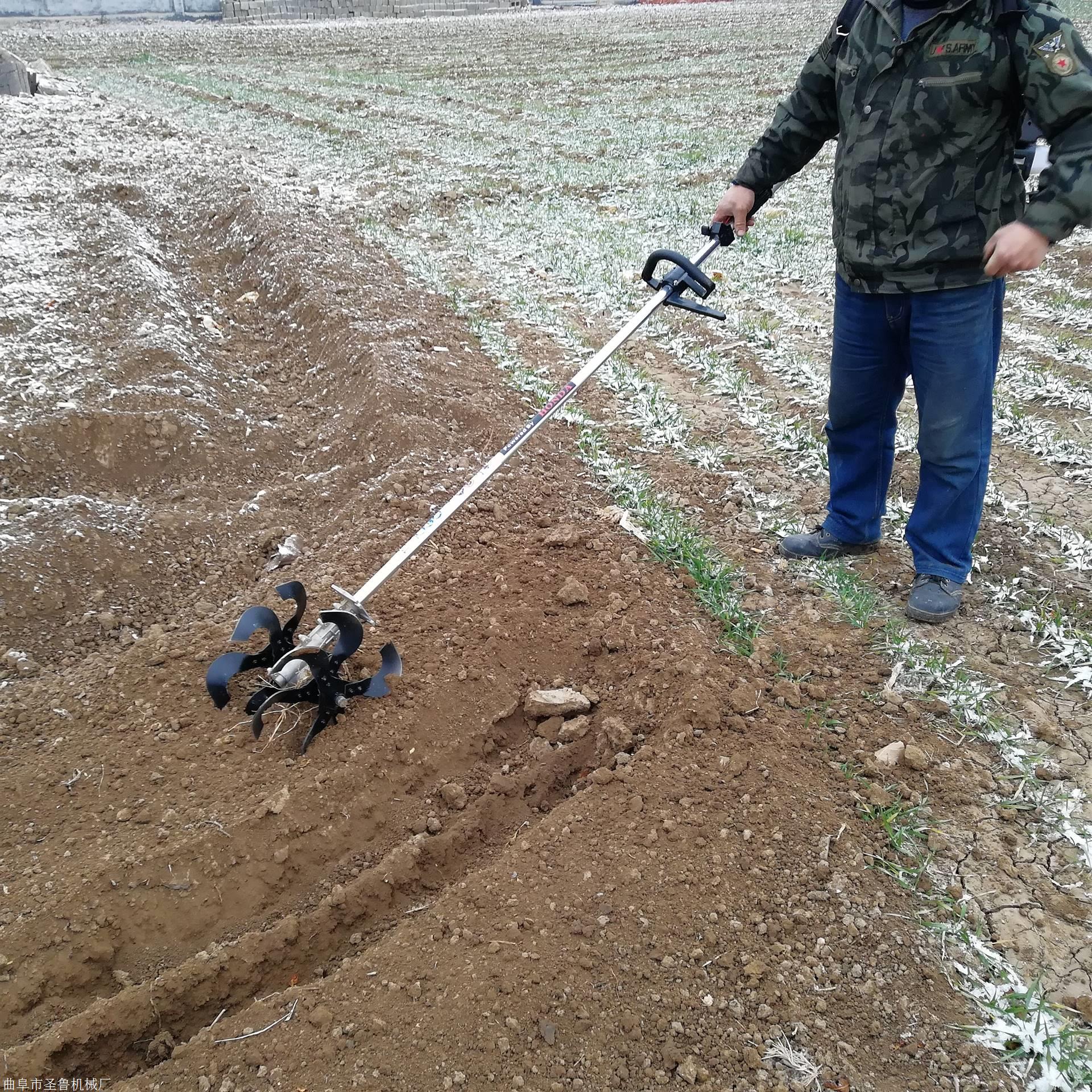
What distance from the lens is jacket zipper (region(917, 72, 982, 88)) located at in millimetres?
2506

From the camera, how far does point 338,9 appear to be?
1491 inches

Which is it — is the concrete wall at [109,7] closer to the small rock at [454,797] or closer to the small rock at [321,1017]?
the small rock at [454,797]

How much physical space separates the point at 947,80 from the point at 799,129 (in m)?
0.69

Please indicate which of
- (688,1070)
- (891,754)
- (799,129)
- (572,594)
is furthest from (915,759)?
(799,129)

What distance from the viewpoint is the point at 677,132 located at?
39.8 feet

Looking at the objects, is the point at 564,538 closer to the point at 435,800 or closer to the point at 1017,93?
the point at 435,800

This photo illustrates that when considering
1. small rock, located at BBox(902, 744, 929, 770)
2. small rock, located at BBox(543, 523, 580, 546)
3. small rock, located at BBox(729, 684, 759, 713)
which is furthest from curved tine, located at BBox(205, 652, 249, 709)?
small rock, located at BBox(902, 744, 929, 770)

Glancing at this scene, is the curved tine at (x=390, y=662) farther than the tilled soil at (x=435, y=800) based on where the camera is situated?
Yes

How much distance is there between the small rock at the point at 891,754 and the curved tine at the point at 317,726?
178cm

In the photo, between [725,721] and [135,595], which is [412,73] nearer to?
[135,595]

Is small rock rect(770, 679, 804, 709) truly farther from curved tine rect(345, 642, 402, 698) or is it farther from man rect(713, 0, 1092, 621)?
curved tine rect(345, 642, 402, 698)

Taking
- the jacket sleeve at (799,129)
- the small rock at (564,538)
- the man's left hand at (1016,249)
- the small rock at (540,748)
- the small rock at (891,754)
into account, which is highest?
the jacket sleeve at (799,129)

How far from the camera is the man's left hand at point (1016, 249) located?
2432 mm

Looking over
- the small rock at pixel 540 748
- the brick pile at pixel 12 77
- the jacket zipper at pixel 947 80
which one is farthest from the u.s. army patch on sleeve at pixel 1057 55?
the brick pile at pixel 12 77
